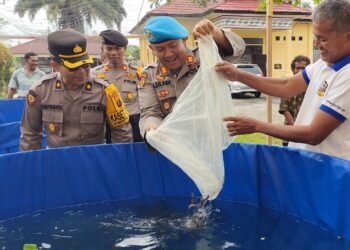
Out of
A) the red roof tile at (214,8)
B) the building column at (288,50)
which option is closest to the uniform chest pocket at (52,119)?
the red roof tile at (214,8)

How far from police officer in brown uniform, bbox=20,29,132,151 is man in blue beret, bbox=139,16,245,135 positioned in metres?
0.29

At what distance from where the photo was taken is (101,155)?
10.3 ft

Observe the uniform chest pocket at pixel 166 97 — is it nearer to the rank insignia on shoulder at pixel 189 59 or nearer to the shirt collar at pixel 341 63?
the rank insignia on shoulder at pixel 189 59

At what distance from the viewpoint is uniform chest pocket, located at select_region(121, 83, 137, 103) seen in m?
4.28

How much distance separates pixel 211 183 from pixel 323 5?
1.12 meters

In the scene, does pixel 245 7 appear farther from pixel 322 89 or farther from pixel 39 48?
pixel 39 48

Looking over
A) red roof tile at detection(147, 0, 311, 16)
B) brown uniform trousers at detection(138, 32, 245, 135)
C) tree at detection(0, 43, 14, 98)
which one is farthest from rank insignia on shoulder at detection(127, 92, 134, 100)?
tree at detection(0, 43, 14, 98)

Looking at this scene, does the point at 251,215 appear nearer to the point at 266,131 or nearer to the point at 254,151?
the point at 254,151

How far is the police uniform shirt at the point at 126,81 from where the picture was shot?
14.0 feet

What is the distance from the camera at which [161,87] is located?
9.23 ft

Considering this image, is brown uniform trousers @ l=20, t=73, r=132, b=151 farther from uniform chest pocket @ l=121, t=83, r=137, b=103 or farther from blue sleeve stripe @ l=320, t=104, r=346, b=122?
blue sleeve stripe @ l=320, t=104, r=346, b=122

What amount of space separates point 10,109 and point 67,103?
15.3 feet

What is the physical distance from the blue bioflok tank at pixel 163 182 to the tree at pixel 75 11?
1659 cm

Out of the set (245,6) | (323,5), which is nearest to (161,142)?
(323,5)
